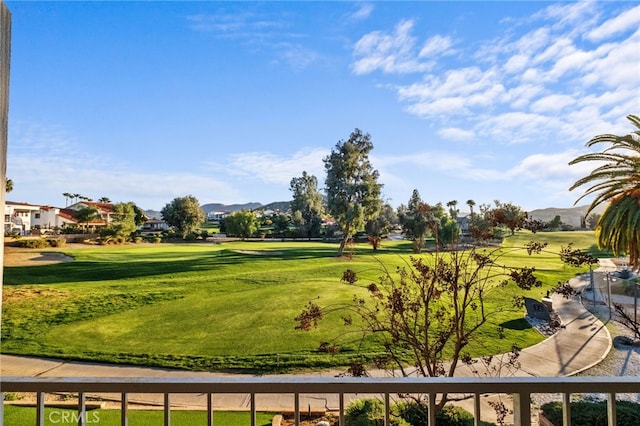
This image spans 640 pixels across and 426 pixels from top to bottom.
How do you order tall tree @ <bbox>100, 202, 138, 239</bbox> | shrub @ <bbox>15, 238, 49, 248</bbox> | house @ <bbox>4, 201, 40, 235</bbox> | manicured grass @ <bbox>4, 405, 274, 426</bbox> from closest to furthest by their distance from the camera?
1. manicured grass @ <bbox>4, 405, 274, 426</bbox>
2. house @ <bbox>4, 201, 40, 235</bbox>
3. shrub @ <bbox>15, 238, 49, 248</bbox>
4. tall tree @ <bbox>100, 202, 138, 239</bbox>

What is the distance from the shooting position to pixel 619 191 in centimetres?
248

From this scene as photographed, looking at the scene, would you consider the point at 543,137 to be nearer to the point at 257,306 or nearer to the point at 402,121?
the point at 402,121

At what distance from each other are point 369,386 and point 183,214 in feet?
9.57

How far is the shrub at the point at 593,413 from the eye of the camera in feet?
5.84

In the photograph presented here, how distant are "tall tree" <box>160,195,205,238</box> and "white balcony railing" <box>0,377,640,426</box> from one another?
100.0 inches

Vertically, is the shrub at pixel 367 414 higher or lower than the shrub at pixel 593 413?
lower

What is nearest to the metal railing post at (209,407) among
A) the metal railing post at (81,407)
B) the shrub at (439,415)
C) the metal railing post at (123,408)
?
the metal railing post at (123,408)

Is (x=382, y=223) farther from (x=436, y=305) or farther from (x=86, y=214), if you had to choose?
(x=86, y=214)

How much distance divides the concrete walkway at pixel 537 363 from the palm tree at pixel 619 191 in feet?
1.22

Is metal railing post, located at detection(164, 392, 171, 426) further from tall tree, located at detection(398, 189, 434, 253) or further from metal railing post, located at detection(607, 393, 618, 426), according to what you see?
tall tree, located at detection(398, 189, 434, 253)

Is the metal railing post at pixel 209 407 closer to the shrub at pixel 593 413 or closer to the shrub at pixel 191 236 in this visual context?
the shrub at pixel 593 413

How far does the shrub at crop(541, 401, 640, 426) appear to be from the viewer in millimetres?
1781

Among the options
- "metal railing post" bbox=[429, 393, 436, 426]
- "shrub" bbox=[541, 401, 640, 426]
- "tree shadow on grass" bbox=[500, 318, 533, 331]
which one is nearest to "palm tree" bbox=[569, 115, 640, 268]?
"tree shadow on grass" bbox=[500, 318, 533, 331]

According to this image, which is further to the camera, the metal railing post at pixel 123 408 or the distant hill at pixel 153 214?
the distant hill at pixel 153 214
